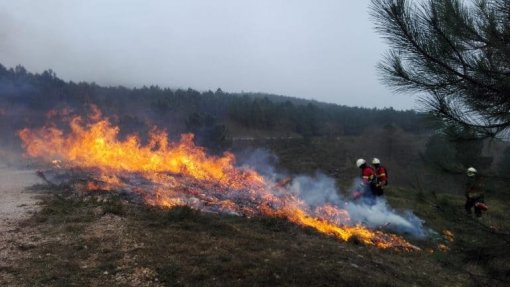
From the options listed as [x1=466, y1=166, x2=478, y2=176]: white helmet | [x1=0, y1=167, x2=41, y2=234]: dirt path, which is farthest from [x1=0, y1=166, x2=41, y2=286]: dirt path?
[x1=466, y1=166, x2=478, y2=176]: white helmet

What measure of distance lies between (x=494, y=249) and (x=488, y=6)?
2385 millimetres

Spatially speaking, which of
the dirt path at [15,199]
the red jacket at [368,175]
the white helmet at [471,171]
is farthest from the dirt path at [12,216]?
the red jacket at [368,175]

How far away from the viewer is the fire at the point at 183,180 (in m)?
12.5

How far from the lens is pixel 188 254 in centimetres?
805

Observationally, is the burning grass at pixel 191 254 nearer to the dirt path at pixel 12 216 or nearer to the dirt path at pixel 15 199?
the dirt path at pixel 12 216

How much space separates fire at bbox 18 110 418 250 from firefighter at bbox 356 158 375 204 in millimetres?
994

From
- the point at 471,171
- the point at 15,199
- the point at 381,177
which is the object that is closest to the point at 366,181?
the point at 381,177

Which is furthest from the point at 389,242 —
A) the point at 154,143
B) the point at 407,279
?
the point at 154,143

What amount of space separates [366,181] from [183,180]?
790cm

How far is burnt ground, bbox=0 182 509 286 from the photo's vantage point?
22.6ft

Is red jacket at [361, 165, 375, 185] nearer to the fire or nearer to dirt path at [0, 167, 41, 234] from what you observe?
the fire

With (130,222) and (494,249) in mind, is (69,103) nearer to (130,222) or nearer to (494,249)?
(130,222)

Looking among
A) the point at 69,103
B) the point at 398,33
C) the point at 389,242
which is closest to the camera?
the point at 398,33

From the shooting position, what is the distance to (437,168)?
181 inches
